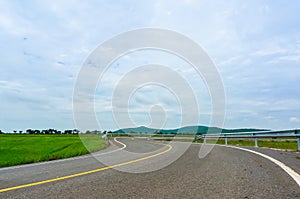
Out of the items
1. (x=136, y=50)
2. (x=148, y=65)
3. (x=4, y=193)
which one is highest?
(x=136, y=50)

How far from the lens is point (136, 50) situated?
Answer: 17328mm

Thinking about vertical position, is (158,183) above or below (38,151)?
below

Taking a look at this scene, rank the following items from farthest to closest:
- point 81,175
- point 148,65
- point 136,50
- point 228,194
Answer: point 136,50 < point 148,65 < point 81,175 < point 228,194

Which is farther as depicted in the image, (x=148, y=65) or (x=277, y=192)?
(x=148, y=65)

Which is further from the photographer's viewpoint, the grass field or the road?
the grass field

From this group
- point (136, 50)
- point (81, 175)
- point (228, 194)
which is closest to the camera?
point (228, 194)

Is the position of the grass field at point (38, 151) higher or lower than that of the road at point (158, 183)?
higher

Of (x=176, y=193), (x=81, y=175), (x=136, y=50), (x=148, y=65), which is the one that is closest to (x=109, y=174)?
(x=81, y=175)

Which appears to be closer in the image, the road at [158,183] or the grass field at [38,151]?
the road at [158,183]

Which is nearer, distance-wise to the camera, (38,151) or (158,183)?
(158,183)

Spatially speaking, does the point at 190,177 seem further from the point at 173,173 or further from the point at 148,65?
the point at 148,65

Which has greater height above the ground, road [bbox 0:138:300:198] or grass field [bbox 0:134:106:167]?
grass field [bbox 0:134:106:167]

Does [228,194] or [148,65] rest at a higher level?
[148,65]

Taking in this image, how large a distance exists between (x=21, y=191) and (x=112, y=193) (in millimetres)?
1609
